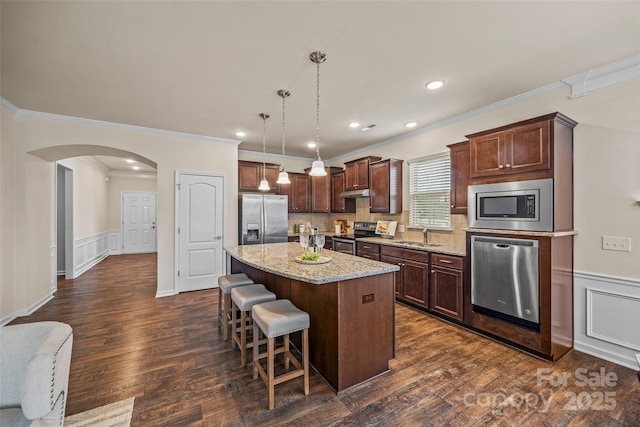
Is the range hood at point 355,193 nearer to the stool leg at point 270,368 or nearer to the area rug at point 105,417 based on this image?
the stool leg at point 270,368

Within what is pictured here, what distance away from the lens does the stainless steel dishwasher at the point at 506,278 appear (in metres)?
2.49

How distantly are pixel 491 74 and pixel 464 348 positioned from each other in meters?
2.75

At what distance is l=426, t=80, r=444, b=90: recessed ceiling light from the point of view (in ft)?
8.94

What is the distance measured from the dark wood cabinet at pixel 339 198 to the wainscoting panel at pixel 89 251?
18.5 feet

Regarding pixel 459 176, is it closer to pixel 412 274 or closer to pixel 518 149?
pixel 518 149

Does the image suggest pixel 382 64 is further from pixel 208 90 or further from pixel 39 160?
pixel 39 160

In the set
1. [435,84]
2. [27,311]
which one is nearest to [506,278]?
[435,84]

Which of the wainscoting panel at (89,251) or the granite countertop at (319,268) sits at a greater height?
the granite countertop at (319,268)

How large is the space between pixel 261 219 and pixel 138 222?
20.8ft

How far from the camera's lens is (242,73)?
2.57 meters

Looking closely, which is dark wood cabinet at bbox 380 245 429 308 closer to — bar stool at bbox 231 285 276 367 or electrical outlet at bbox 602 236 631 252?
electrical outlet at bbox 602 236 631 252

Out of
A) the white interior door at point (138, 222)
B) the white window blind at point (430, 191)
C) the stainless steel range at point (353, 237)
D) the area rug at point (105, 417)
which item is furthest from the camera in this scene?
the white interior door at point (138, 222)

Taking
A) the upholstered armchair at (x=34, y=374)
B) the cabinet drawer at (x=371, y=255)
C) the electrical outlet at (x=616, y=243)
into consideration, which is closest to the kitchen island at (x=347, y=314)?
the upholstered armchair at (x=34, y=374)

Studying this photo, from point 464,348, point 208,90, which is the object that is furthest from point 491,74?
point 208,90
